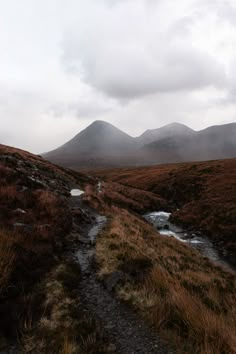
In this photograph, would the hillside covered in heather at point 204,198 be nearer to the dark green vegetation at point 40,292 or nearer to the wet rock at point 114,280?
the wet rock at point 114,280

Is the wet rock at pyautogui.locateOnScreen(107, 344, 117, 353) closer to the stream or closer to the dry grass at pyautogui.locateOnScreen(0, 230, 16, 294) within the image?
the dry grass at pyautogui.locateOnScreen(0, 230, 16, 294)

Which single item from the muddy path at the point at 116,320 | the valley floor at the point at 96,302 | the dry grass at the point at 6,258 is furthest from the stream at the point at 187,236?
the dry grass at the point at 6,258

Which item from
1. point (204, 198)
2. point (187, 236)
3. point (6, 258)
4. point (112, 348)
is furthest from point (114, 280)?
point (204, 198)

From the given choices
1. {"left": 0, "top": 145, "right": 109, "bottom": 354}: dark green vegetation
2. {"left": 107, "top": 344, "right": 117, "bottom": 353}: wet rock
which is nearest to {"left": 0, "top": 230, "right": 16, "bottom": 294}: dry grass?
{"left": 0, "top": 145, "right": 109, "bottom": 354}: dark green vegetation

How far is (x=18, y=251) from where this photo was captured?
8.68 meters

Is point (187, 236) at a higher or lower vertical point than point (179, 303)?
lower

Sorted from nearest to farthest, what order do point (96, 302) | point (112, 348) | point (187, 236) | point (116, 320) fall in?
point (112, 348), point (116, 320), point (96, 302), point (187, 236)

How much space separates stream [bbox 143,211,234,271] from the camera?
23734 millimetres

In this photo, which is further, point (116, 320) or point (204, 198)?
point (204, 198)

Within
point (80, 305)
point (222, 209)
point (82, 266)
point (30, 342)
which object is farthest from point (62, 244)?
point (222, 209)

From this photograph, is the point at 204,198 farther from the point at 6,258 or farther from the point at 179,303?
the point at 6,258

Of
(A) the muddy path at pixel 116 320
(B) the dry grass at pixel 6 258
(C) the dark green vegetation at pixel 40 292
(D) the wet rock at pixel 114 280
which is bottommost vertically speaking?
(A) the muddy path at pixel 116 320

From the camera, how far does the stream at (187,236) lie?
23.7 meters

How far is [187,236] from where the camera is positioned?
30.0 metres
